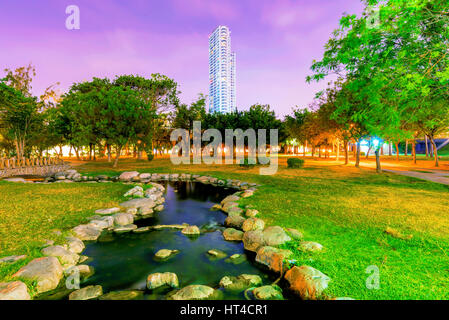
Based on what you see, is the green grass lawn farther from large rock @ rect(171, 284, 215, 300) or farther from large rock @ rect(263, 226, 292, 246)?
large rock @ rect(171, 284, 215, 300)

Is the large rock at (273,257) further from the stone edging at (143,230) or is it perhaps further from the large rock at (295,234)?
the large rock at (295,234)

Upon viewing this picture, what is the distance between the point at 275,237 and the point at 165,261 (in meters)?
3.19

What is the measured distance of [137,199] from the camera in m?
11.4

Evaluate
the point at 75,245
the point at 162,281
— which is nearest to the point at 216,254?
the point at 162,281

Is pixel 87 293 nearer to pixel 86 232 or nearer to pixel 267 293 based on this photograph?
pixel 86 232

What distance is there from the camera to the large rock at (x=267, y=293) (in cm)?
428

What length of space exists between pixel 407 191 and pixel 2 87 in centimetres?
3381

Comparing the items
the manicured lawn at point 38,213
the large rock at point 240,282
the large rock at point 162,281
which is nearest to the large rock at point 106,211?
the manicured lawn at point 38,213

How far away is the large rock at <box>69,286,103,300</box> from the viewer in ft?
14.3

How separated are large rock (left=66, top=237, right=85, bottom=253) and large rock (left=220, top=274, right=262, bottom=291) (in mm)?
4371

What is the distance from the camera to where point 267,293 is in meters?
4.34

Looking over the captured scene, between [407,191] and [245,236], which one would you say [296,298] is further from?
[407,191]

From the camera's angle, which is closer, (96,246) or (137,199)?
(96,246)

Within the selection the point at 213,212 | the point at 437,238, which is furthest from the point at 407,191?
the point at 213,212
